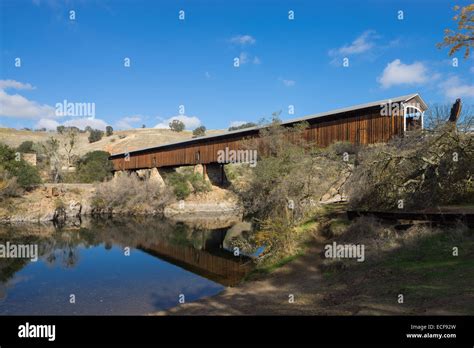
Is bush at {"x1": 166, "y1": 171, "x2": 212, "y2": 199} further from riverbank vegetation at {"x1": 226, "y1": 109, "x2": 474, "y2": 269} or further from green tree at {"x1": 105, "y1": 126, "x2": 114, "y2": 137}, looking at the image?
green tree at {"x1": 105, "y1": 126, "x2": 114, "y2": 137}

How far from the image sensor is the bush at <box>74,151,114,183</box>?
4975 centimetres

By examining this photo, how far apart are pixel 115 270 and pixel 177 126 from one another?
96839 mm

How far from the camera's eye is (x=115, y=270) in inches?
655

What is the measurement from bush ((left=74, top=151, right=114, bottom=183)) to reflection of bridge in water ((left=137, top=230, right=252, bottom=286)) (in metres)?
27.8

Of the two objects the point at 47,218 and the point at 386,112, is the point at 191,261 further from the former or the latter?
the point at 47,218

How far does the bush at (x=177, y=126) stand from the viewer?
110131 millimetres

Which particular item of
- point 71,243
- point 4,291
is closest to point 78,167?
point 71,243

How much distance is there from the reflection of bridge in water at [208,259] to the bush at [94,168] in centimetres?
2782

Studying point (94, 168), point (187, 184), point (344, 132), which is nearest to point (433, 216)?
point (344, 132)

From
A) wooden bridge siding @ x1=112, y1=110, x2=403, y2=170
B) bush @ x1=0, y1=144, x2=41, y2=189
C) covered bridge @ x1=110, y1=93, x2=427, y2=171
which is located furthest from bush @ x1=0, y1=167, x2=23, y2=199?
covered bridge @ x1=110, y1=93, x2=427, y2=171

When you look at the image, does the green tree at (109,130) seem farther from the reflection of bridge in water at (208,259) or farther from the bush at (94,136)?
the reflection of bridge in water at (208,259)

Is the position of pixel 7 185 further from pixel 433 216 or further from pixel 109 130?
pixel 109 130
